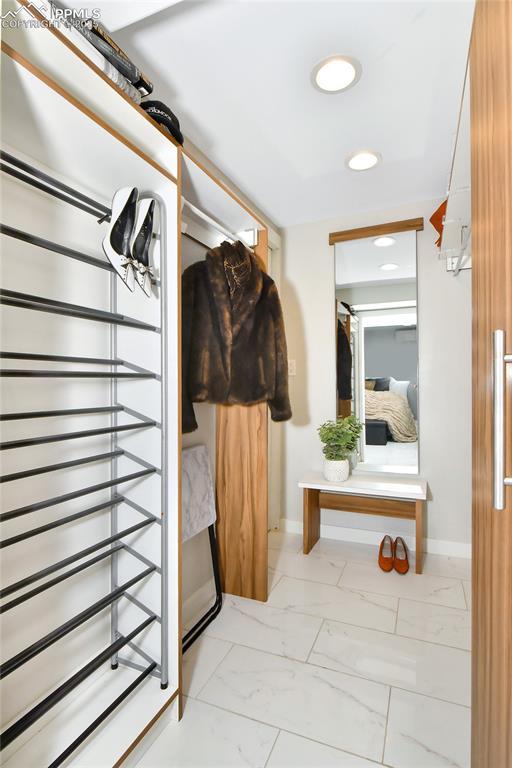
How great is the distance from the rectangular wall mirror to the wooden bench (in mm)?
195

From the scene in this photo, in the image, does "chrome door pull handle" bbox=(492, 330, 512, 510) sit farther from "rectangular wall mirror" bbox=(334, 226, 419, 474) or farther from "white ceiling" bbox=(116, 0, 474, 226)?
"rectangular wall mirror" bbox=(334, 226, 419, 474)

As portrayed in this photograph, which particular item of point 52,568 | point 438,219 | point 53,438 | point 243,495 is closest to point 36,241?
point 53,438

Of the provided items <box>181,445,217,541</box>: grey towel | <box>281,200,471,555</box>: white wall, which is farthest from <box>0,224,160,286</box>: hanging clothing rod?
<box>281,200,471,555</box>: white wall

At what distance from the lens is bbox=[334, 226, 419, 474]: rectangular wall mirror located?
105 inches

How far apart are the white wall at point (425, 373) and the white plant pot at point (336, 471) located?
291 mm

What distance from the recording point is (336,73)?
1.48 meters

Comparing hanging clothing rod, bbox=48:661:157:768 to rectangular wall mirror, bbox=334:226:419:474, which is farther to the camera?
rectangular wall mirror, bbox=334:226:419:474

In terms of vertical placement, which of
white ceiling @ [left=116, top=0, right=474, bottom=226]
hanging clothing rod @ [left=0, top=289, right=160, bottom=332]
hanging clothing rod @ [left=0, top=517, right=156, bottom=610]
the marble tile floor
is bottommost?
the marble tile floor

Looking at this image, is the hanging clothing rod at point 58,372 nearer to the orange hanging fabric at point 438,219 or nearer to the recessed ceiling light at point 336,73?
the recessed ceiling light at point 336,73

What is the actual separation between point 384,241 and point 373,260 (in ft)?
0.48

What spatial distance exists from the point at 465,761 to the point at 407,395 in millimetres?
1918

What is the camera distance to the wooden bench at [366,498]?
2326mm

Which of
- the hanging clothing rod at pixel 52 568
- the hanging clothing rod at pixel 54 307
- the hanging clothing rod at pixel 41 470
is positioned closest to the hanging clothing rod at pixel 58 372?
the hanging clothing rod at pixel 54 307

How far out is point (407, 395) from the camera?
2.68m
